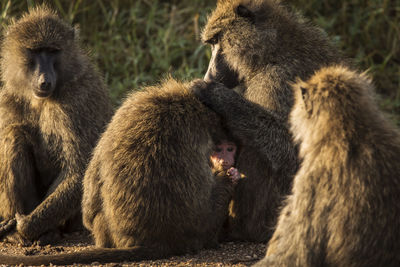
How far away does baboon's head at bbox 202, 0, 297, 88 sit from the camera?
4.94 meters

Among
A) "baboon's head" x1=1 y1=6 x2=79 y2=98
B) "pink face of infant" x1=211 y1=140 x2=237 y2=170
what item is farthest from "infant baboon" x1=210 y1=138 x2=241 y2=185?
"baboon's head" x1=1 y1=6 x2=79 y2=98

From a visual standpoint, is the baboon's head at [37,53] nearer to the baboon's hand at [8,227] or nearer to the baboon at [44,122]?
the baboon at [44,122]

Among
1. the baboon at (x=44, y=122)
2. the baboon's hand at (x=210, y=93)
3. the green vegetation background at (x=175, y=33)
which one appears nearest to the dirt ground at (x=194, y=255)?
the baboon at (x=44, y=122)

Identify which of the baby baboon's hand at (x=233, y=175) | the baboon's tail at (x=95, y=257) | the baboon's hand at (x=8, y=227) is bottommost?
the baboon's tail at (x=95, y=257)

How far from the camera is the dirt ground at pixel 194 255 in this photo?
416 centimetres

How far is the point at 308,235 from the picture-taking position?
3555mm

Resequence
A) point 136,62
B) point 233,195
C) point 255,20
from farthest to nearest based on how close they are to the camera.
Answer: point 136,62 < point 255,20 < point 233,195

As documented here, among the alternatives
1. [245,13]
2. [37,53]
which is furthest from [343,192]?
[37,53]

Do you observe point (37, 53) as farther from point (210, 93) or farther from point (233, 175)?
point (233, 175)

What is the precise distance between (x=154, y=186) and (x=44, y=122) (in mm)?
1406

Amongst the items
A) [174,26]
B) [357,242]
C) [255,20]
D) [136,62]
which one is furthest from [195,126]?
[174,26]

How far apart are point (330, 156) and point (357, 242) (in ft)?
1.40

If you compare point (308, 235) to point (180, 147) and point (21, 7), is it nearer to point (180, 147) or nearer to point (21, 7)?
point (180, 147)

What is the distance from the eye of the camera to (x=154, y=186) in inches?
164
